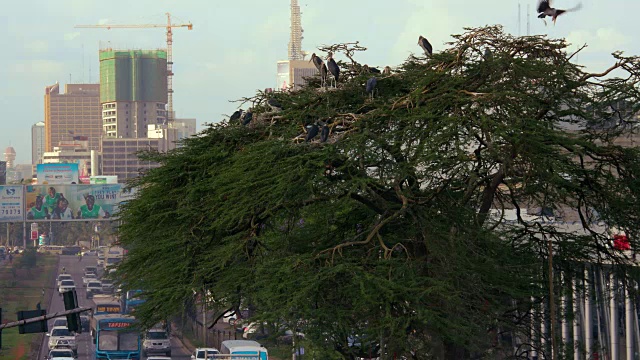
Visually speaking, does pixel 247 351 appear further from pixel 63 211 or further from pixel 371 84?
pixel 63 211

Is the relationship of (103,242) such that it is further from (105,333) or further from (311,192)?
(311,192)

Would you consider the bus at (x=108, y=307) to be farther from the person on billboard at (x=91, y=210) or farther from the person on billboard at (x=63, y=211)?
the person on billboard at (x=63, y=211)

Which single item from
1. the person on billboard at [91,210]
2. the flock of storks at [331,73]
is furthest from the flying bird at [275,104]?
the person on billboard at [91,210]

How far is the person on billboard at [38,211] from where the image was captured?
118875mm

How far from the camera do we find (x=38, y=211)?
391ft

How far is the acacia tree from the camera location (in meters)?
23.2

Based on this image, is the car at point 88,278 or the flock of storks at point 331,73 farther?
the car at point 88,278

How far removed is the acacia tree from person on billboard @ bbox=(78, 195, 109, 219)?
92.2 metres

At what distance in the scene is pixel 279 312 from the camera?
75.3ft

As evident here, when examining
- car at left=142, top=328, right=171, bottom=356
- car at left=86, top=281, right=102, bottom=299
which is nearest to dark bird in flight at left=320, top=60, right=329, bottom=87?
car at left=142, top=328, right=171, bottom=356

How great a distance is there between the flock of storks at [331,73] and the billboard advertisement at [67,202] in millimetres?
90991

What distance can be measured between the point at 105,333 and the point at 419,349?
3473cm

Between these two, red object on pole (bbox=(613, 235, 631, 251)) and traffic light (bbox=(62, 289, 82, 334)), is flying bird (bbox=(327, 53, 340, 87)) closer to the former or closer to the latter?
red object on pole (bbox=(613, 235, 631, 251))

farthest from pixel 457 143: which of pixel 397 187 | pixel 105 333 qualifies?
pixel 105 333
